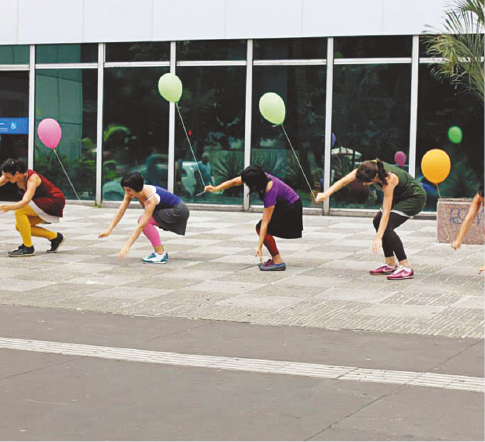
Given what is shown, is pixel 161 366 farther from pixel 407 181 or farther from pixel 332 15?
pixel 332 15

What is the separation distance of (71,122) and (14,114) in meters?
1.63

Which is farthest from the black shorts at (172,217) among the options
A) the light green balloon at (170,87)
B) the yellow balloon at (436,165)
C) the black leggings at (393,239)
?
the light green balloon at (170,87)

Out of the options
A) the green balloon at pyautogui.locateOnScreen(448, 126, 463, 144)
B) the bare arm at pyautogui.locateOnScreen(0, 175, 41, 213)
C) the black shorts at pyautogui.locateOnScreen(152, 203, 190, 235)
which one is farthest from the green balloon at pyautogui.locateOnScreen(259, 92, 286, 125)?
the bare arm at pyautogui.locateOnScreen(0, 175, 41, 213)

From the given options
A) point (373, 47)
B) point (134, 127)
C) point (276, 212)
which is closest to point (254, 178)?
point (276, 212)

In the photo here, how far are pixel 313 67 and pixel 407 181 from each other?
32.6 feet

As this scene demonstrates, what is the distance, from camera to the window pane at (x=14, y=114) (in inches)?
923

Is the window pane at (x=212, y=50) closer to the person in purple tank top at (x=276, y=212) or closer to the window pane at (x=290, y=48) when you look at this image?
the window pane at (x=290, y=48)

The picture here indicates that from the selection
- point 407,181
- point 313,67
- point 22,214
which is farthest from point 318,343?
point 313,67

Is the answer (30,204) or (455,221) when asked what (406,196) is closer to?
(455,221)

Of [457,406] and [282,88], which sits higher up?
[282,88]

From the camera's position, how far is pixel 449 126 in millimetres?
19938

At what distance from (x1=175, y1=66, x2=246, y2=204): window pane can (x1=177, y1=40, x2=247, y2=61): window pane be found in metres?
0.24

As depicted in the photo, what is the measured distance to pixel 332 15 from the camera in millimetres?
20641

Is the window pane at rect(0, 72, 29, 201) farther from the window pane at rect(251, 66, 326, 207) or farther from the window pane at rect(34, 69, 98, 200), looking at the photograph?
the window pane at rect(251, 66, 326, 207)
